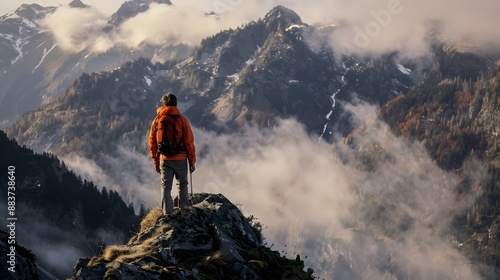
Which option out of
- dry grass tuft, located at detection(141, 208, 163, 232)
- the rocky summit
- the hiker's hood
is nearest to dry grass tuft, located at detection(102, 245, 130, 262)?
the rocky summit

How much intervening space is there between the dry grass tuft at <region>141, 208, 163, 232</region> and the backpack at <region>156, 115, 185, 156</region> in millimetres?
2641

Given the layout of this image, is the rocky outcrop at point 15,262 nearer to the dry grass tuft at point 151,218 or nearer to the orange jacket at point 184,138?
the dry grass tuft at point 151,218

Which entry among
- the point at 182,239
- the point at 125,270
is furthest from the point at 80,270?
the point at 182,239

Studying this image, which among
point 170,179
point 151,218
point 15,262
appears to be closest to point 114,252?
point 15,262

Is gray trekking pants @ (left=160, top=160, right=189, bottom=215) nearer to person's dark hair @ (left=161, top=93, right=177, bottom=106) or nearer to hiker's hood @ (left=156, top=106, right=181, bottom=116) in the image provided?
hiker's hood @ (left=156, top=106, right=181, bottom=116)

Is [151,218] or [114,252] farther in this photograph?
[151,218]

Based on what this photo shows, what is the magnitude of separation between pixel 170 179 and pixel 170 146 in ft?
4.50

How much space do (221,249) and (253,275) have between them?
165cm

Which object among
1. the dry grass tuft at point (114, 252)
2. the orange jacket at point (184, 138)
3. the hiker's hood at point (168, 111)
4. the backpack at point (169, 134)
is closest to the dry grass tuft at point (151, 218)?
the orange jacket at point (184, 138)

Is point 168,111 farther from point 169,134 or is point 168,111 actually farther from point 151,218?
point 151,218

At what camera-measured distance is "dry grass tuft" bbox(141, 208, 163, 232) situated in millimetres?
23175

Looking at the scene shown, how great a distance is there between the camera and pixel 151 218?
936 inches

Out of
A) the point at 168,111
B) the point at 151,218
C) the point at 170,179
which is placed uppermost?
the point at 168,111

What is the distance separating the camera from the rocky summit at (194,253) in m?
16.7
